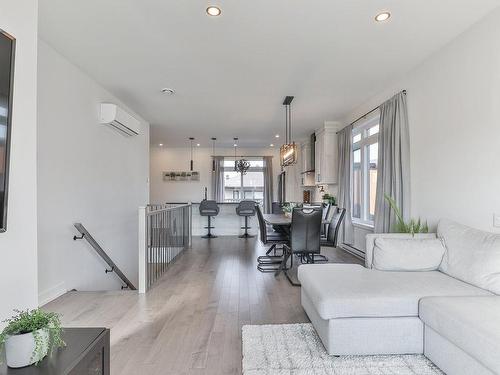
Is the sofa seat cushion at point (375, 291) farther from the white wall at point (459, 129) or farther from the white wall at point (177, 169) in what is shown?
the white wall at point (177, 169)

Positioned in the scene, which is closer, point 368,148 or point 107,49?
point 107,49

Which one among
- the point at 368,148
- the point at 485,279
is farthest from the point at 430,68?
the point at 485,279

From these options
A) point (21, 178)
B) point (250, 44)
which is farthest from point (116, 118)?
point (21, 178)

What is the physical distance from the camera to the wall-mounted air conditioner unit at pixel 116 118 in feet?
13.8

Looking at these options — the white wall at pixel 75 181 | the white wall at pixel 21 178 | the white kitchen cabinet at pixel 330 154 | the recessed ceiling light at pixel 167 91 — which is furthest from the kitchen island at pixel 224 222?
the white wall at pixel 21 178

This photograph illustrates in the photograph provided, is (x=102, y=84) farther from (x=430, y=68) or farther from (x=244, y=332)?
(x=430, y=68)

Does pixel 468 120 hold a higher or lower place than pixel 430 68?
lower

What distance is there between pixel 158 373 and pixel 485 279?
7.88 ft

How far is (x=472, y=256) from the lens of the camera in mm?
2324

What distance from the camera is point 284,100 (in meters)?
4.79

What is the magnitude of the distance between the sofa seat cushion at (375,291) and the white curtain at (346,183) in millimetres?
3060

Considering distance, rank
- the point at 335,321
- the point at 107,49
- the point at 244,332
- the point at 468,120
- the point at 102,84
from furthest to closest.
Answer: the point at 102,84, the point at 107,49, the point at 468,120, the point at 244,332, the point at 335,321

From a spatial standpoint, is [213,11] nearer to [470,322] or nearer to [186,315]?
[186,315]

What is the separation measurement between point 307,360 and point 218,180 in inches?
314
